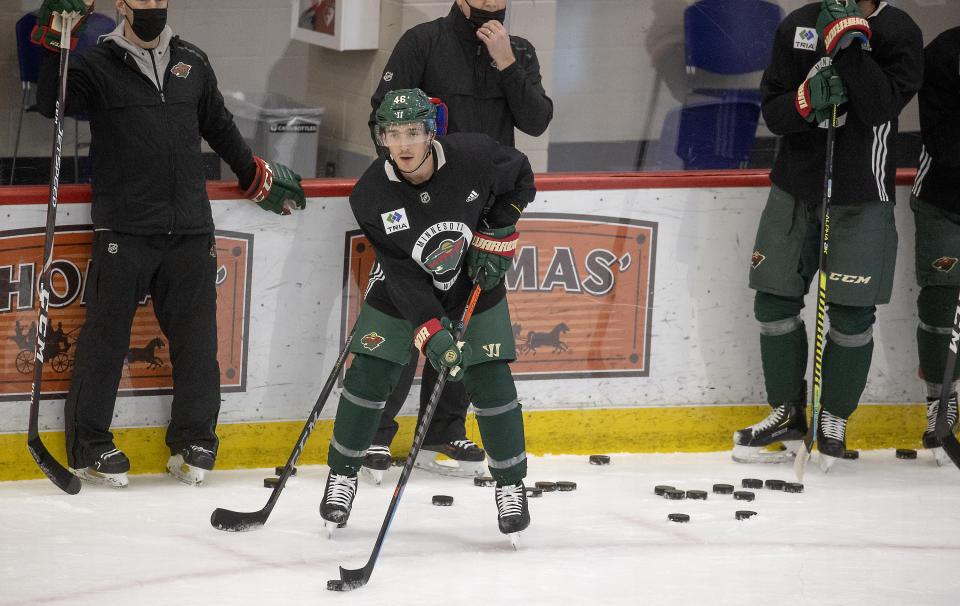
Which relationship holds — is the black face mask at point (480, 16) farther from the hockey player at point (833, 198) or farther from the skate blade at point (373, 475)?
the skate blade at point (373, 475)

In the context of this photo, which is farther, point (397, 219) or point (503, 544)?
point (503, 544)

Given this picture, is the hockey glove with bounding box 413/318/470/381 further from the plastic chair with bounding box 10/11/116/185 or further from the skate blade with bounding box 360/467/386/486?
the plastic chair with bounding box 10/11/116/185

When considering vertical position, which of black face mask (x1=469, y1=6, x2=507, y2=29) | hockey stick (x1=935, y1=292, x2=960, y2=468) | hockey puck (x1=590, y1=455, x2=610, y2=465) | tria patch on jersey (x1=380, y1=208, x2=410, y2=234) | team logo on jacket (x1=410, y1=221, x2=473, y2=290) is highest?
black face mask (x1=469, y1=6, x2=507, y2=29)

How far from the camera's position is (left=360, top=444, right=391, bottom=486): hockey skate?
3795 millimetres

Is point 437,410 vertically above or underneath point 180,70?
underneath

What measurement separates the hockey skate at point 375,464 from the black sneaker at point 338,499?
0.43 metres

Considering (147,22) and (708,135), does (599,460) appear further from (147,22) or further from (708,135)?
(147,22)

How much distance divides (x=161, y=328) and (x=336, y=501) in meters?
0.82

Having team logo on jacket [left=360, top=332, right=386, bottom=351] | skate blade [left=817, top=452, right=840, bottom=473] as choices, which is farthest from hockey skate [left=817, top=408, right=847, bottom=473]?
team logo on jacket [left=360, top=332, right=386, bottom=351]

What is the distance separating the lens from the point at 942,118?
162 inches

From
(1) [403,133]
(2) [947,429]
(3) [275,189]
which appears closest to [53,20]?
(3) [275,189]

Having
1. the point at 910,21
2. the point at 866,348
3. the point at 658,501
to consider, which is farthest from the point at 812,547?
the point at 910,21

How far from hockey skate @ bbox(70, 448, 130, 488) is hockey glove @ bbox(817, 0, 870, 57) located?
2.30 meters

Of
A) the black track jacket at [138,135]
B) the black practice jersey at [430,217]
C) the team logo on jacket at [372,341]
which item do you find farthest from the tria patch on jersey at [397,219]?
the black track jacket at [138,135]
